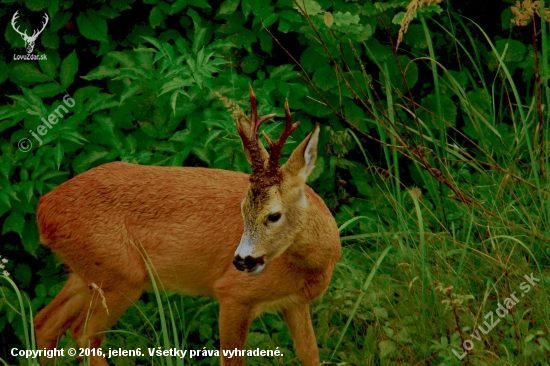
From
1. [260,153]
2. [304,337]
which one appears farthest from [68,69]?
[304,337]

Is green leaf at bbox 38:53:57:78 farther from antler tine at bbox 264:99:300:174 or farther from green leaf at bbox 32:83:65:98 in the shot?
antler tine at bbox 264:99:300:174

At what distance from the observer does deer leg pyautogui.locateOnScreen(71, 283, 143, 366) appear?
4.38m

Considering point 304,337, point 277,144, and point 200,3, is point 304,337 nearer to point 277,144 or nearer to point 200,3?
point 277,144

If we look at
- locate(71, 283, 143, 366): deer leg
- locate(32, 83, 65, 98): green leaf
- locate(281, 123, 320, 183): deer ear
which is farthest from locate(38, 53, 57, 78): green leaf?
locate(281, 123, 320, 183): deer ear

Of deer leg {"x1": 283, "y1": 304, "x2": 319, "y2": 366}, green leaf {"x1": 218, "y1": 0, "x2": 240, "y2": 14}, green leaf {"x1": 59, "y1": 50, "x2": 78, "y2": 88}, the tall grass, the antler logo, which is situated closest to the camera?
the tall grass

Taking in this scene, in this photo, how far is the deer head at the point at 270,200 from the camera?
365 centimetres

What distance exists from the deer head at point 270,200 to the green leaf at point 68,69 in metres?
1.79

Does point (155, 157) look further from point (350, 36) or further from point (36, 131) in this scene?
point (350, 36)

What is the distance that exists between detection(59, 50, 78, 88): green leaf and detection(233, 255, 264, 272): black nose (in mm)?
2106

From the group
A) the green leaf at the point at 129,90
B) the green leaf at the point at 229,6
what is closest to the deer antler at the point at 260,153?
the green leaf at the point at 129,90

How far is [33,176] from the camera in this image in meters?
5.02

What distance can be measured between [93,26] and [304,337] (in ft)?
8.03

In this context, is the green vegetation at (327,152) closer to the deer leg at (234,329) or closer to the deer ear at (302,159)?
the deer leg at (234,329)

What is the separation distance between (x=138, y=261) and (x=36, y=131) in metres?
1.20
